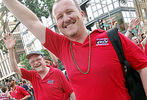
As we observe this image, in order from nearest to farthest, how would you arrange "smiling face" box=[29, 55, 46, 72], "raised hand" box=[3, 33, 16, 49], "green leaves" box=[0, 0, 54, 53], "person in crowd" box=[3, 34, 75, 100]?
"raised hand" box=[3, 33, 16, 49] < "person in crowd" box=[3, 34, 75, 100] < "smiling face" box=[29, 55, 46, 72] < "green leaves" box=[0, 0, 54, 53]

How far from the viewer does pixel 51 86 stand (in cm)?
330

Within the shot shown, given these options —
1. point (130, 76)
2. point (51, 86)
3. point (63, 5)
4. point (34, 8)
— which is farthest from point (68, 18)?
point (34, 8)

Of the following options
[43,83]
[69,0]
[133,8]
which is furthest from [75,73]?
[133,8]

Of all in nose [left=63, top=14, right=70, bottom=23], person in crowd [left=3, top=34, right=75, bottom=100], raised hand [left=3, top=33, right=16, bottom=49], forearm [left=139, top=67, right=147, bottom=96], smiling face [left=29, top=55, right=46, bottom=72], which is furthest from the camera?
smiling face [left=29, top=55, right=46, bottom=72]

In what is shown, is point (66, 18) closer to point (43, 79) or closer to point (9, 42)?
point (9, 42)

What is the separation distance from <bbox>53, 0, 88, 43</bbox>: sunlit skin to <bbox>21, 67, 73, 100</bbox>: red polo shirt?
1813mm

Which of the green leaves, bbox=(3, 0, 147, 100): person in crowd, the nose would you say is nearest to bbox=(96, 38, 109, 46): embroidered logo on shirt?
bbox=(3, 0, 147, 100): person in crowd

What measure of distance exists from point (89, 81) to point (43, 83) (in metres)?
2.00

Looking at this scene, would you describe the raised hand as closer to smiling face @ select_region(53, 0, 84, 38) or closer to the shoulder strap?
smiling face @ select_region(53, 0, 84, 38)

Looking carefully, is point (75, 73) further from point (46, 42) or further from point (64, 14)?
point (64, 14)

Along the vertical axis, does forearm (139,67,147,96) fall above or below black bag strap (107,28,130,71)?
below

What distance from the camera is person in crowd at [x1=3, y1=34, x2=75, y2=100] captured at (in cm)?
323

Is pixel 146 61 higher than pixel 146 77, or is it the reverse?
pixel 146 61

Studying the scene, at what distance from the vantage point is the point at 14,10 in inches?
66.5
